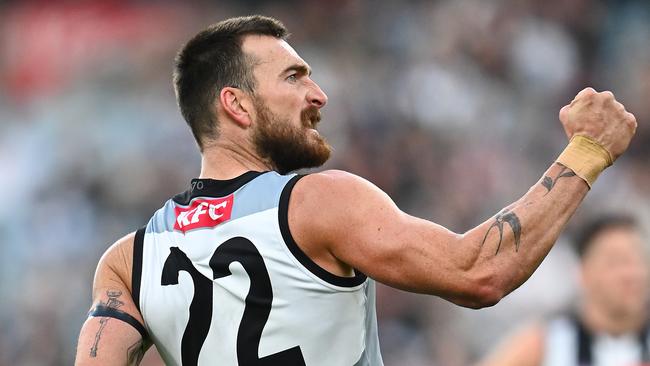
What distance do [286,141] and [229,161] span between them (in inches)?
7.8

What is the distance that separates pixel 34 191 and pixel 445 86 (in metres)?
4.19

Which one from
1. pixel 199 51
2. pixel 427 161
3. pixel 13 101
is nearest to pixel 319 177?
pixel 199 51

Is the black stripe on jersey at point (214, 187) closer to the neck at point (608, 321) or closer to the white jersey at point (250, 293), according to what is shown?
the white jersey at point (250, 293)

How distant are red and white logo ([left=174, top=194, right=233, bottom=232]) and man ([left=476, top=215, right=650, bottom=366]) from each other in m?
3.23

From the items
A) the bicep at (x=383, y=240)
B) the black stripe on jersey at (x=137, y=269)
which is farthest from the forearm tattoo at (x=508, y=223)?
the black stripe on jersey at (x=137, y=269)

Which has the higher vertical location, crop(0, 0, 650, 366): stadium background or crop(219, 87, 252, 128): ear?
crop(0, 0, 650, 366): stadium background

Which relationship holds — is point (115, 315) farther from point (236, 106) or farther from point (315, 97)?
point (315, 97)

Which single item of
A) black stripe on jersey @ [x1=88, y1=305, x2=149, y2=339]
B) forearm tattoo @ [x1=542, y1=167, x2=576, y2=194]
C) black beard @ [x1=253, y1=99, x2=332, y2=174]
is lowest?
black stripe on jersey @ [x1=88, y1=305, x2=149, y2=339]

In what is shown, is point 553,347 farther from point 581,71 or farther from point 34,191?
point 34,191

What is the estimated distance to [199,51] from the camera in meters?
3.83

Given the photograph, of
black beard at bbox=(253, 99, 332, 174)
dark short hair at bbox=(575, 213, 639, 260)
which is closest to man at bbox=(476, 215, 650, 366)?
dark short hair at bbox=(575, 213, 639, 260)

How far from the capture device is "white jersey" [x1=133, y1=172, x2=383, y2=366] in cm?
335

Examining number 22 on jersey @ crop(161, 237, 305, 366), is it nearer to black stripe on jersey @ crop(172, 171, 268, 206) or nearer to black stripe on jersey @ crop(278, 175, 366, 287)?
black stripe on jersey @ crop(278, 175, 366, 287)

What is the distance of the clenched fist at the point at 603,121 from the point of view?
3.28 meters
